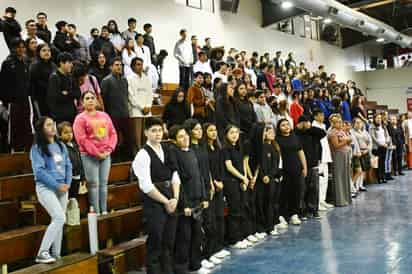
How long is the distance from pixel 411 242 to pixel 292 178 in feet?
5.96

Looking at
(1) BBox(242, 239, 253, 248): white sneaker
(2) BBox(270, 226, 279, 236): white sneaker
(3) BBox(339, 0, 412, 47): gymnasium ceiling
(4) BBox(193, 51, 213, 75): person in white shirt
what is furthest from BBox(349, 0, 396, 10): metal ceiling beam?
(1) BBox(242, 239, 253, 248): white sneaker

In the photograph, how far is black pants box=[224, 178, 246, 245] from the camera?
520 centimetres

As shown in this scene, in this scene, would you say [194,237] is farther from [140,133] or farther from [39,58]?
[39,58]

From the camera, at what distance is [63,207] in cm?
389

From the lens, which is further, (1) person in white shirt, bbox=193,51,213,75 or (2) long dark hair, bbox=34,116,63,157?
(1) person in white shirt, bbox=193,51,213,75

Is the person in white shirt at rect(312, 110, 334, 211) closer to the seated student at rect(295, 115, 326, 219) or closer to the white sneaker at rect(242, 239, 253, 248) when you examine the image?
the seated student at rect(295, 115, 326, 219)

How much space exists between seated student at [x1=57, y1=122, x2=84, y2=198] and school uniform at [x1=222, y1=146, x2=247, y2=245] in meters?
1.61

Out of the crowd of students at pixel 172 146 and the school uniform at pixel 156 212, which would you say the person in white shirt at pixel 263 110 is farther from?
the school uniform at pixel 156 212

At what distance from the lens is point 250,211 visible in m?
5.54

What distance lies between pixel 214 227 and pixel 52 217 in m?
1.69

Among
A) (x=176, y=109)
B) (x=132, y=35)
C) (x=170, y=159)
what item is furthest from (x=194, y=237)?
(x=132, y=35)

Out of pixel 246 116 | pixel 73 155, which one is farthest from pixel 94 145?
pixel 246 116

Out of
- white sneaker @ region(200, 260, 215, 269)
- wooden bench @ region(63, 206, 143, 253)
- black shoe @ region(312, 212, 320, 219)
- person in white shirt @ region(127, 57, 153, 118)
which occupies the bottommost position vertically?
white sneaker @ region(200, 260, 215, 269)

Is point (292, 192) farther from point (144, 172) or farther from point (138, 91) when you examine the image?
point (144, 172)
